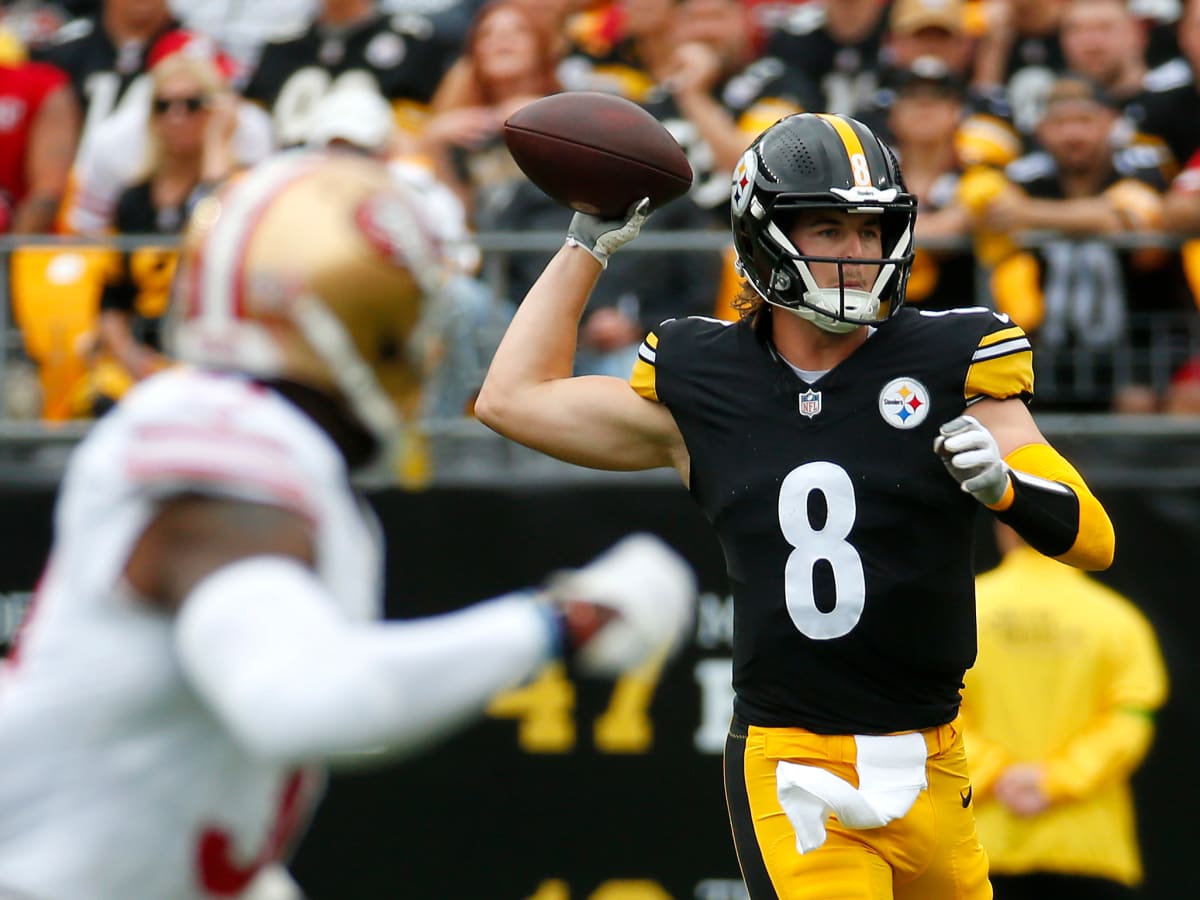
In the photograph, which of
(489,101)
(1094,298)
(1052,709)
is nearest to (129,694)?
(1052,709)

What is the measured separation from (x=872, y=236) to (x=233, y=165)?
3.56m

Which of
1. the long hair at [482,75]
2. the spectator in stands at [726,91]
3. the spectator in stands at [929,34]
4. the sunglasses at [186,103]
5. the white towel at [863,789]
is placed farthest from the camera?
the long hair at [482,75]

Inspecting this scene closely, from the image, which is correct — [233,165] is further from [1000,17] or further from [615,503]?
[1000,17]

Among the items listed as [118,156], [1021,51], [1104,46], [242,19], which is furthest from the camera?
[242,19]

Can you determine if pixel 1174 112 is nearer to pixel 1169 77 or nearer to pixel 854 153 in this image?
pixel 1169 77

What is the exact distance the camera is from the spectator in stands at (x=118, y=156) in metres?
6.97

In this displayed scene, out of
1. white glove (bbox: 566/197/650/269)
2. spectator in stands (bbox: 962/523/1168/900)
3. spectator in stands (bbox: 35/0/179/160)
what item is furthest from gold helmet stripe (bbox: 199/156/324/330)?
spectator in stands (bbox: 35/0/179/160)

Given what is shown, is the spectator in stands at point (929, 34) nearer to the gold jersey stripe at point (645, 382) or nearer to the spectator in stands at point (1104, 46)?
the spectator in stands at point (1104, 46)

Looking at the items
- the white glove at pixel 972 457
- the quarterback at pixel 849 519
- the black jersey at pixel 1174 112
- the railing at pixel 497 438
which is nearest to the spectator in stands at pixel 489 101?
the railing at pixel 497 438

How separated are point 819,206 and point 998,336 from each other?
0.43m

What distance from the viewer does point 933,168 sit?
646cm

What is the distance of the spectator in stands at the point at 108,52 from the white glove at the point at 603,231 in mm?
3798

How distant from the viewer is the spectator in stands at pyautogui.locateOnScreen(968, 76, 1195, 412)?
6133 millimetres

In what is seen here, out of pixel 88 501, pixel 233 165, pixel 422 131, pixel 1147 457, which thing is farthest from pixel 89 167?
pixel 88 501
